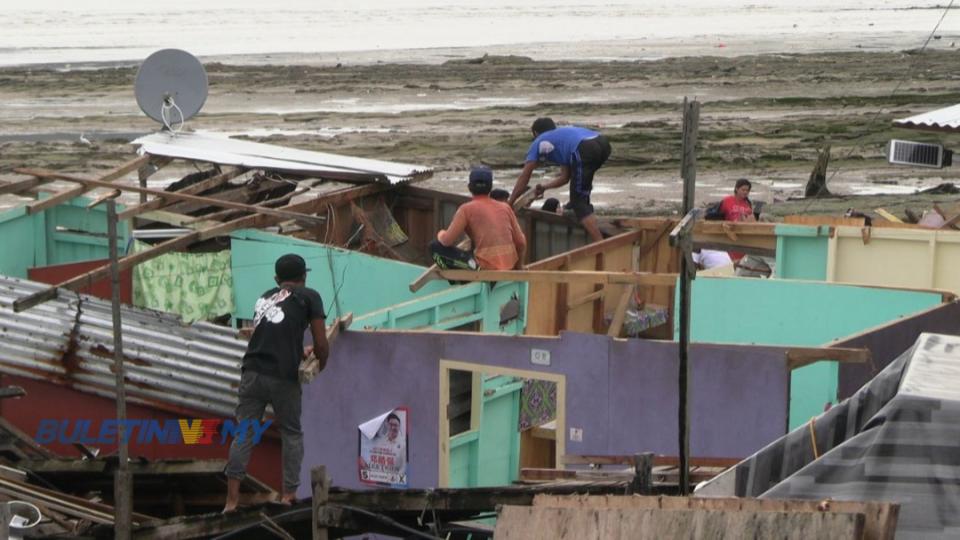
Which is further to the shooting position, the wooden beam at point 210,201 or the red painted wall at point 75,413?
the wooden beam at point 210,201

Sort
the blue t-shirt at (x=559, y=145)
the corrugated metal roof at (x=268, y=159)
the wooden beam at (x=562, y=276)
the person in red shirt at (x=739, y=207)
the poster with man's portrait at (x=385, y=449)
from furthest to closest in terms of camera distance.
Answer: the person in red shirt at (x=739, y=207)
the corrugated metal roof at (x=268, y=159)
the blue t-shirt at (x=559, y=145)
the wooden beam at (x=562, y=276)
the poster with man's portrait at (x=385, y=449)

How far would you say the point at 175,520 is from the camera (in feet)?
30.6

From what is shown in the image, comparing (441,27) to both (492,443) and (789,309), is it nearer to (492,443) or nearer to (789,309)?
(789,309)

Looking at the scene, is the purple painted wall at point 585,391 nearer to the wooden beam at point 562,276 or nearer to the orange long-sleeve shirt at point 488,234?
the wooden beam at point 562,276

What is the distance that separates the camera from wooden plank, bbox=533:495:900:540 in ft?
22.6

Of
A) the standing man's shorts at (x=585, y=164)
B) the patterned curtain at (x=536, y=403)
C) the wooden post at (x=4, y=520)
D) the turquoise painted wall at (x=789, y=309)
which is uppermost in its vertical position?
the standing man's shorts at (x=585, y=164)

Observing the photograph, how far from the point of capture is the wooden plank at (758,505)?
6879 mm

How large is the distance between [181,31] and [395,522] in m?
77.6

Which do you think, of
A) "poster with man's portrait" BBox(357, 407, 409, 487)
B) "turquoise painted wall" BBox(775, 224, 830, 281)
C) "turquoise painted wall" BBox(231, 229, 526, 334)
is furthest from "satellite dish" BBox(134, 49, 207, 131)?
"poster with man's portrait" BBox(357, 407, 409, 487)

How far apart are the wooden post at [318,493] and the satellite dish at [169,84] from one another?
10.4 meters

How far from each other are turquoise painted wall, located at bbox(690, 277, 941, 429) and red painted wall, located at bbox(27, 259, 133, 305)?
536 cm

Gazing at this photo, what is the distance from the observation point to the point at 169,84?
18516 millimetres

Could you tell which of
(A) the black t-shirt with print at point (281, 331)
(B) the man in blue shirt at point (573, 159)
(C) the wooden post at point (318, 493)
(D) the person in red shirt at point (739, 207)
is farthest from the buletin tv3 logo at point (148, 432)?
(D) the person in red shirt at point (739, 207)

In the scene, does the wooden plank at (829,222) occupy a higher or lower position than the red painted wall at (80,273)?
higher
